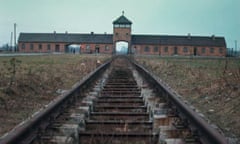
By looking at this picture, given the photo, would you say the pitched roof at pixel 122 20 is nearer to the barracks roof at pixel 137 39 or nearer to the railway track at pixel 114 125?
the barracks roof at pixel 137 39

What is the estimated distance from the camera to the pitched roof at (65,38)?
281 feet

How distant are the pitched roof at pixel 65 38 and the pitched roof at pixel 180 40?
763 cm

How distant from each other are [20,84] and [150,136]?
18.8 ft

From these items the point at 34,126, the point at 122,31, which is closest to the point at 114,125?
the point at 34,126

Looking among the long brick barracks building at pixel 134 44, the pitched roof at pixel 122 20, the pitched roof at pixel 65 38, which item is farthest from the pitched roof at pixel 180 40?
the pitched roof at pixel 65 38

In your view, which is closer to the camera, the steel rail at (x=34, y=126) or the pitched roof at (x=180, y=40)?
the steel rail at (x=34, y=126)

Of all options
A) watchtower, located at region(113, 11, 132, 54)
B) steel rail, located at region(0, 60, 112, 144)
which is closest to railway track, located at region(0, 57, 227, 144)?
steel rail, located at region(0, 60, 112, 144)

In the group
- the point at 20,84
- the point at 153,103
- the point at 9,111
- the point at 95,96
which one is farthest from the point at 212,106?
the point at 20,84

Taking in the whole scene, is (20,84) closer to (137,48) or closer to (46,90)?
(46,90)

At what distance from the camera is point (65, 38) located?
289 ft

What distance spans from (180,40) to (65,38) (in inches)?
1125

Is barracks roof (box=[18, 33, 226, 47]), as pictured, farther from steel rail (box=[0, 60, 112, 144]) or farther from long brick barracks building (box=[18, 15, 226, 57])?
steel rail (box=[0, 60, 112, 144])

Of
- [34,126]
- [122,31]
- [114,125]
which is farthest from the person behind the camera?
[122,31]

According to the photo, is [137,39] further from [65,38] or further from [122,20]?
[65,38]
